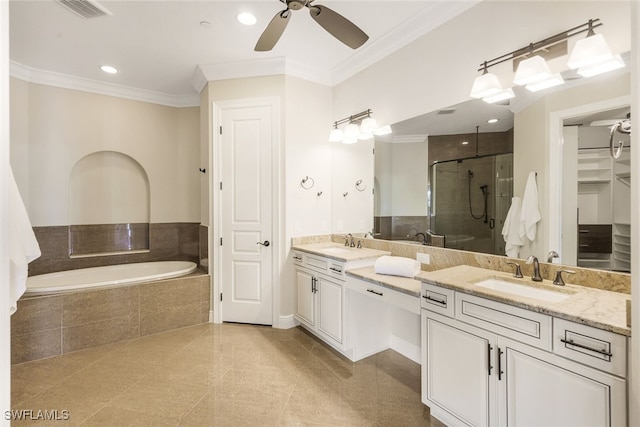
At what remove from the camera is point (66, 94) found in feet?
12.0

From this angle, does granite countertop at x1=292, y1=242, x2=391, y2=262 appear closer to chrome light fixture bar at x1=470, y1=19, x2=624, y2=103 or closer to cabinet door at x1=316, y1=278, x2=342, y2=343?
cabinet door at x1=316, y1=278, x2=342, y2=343

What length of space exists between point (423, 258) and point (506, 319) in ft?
3.58

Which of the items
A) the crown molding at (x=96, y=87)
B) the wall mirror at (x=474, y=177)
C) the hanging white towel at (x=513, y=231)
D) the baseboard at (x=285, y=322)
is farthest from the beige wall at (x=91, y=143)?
the hanging white towel at (x=513, y=231)

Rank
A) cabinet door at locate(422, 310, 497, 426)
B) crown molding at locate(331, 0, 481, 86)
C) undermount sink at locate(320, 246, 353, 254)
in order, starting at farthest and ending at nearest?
undermount sink at locate(320, 246, 353, 254), crown molding at locate(331, 0, 481, 86), cabinet door at locate(422, 310, 497, 426)

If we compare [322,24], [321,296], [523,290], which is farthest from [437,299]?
[322,24]

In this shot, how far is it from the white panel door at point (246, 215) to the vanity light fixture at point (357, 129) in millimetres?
783

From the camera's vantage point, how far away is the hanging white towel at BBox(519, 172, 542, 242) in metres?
1.85

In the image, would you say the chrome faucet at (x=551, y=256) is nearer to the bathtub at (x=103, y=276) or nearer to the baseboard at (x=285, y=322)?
the baseboard at (x=285, y=322)

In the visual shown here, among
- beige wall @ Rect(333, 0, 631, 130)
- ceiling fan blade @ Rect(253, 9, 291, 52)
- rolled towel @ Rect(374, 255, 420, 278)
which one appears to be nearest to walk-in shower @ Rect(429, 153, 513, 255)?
rolled towel @ Rect(374, 255, 420, 278)

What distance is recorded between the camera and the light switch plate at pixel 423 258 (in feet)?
8.12

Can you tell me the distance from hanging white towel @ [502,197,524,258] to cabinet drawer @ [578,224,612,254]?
0.30m

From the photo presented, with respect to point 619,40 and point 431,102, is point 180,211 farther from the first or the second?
point 619,40

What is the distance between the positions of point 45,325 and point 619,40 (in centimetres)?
464

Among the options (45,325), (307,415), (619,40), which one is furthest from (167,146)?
(619,40)
